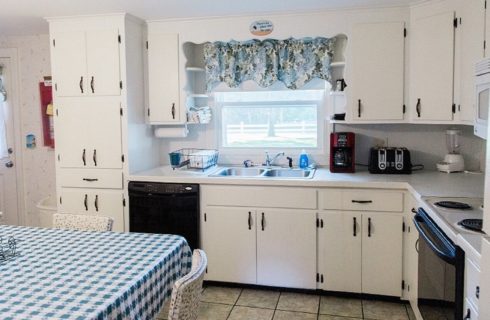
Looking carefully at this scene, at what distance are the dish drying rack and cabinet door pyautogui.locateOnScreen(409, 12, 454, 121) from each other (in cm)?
167

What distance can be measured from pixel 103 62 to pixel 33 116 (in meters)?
1.39

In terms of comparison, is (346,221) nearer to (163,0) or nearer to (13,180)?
(163,0)

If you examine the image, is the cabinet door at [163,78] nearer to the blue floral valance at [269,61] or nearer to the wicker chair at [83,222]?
the blue floral valance at [269,61]

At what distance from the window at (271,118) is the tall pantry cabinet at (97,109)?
817mm

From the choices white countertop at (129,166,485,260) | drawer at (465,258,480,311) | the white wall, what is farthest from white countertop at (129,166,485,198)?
the white wall

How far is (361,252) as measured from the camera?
3.14 meters

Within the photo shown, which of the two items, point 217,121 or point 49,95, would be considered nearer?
point 217,121

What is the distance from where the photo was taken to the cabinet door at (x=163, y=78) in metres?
3.65

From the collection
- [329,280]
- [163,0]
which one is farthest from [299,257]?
[163,0]

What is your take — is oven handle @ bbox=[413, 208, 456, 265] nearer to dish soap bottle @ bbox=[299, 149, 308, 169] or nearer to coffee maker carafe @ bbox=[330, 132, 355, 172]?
coffee maker carafe @ bbox=[330, 132, 355, 172]

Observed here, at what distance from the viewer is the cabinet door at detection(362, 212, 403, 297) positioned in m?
3.07

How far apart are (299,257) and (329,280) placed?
0.89ft

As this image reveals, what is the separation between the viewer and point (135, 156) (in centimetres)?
364

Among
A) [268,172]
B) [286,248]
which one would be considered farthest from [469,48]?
[286,248]
